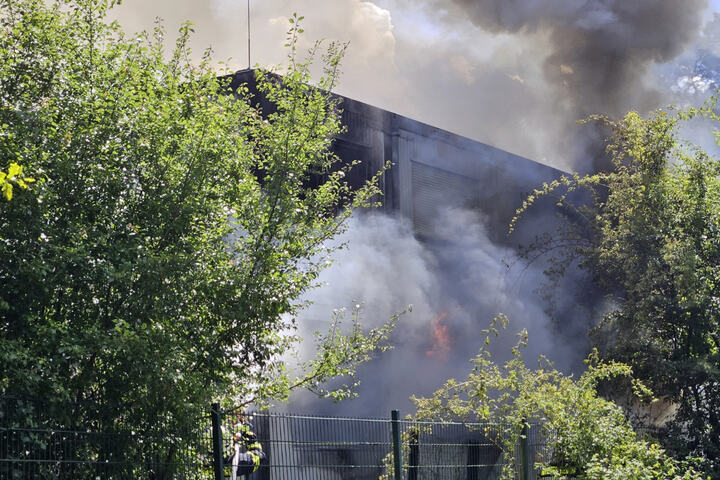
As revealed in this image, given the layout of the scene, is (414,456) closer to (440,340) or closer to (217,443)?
(217,443)

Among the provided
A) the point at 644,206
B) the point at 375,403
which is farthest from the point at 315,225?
the point at 375,403

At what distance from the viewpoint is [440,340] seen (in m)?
20.8

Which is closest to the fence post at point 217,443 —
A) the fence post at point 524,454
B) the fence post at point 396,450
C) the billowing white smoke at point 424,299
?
the fence post at point 396,450

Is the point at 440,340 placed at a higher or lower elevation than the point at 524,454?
higher

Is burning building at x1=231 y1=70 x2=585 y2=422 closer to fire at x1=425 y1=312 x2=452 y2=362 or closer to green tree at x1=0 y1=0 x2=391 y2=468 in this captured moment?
fire at x1=425 y1=312 x2=452 y2=362

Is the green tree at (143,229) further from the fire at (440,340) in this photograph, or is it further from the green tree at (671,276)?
the fire at (440,340)

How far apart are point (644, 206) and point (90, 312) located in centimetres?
1141

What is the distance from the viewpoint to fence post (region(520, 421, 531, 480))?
34.4 feet

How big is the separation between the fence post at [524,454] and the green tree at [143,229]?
2630 millimetres

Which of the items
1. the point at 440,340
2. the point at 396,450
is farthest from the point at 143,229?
the point at 440,340

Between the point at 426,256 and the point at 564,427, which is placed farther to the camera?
the point at 426,256

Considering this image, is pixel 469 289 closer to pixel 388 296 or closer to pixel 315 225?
pixel 388 296

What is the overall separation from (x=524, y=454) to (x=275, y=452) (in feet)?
14.0

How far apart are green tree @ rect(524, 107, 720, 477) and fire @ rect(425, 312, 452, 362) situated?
476 cm
